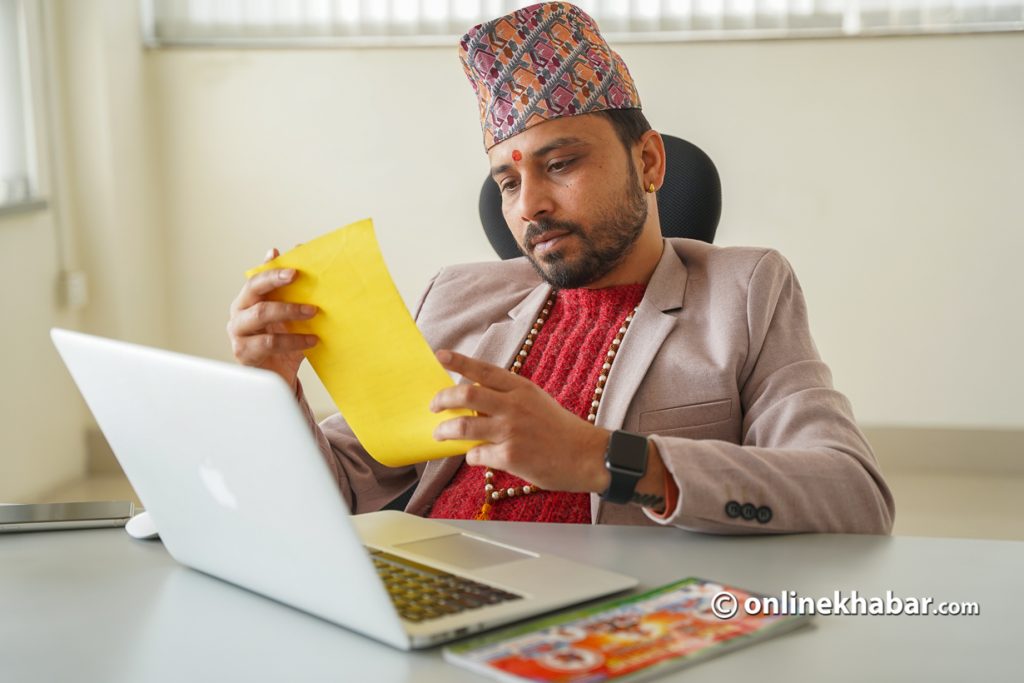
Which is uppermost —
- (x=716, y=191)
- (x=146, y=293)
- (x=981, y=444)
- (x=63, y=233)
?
(x=716, y=191)

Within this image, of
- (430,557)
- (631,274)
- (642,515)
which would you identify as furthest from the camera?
(631,274)

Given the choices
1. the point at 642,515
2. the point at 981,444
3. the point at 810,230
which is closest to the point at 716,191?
the point at 642,515

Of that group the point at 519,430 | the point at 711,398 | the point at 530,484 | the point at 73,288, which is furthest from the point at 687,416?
A: the point at 73,288

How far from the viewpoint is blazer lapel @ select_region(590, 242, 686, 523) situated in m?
1.56

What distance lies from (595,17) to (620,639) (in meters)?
3.37

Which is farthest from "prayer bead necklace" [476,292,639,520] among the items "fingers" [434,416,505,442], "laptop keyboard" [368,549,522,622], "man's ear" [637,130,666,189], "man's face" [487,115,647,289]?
"laptop keyboard" [368,549,522,622]

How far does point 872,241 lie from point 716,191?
228 cm

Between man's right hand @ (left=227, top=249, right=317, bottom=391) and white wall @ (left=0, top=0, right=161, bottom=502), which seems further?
white wall @ (left=0, top=0, right=161, bottom=502)

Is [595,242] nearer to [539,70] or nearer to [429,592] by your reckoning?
[539,70]

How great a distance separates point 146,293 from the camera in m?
4.24

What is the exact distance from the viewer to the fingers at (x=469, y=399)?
1112mm

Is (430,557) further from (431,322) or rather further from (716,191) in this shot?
(716,191)

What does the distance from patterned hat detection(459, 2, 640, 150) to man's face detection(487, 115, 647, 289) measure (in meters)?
0.02

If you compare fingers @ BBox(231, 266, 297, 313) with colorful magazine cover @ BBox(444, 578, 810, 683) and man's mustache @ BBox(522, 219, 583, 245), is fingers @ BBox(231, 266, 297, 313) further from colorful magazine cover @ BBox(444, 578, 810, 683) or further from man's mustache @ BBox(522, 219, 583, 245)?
man's mustache @ BBox(522, 219, 583, 245)
